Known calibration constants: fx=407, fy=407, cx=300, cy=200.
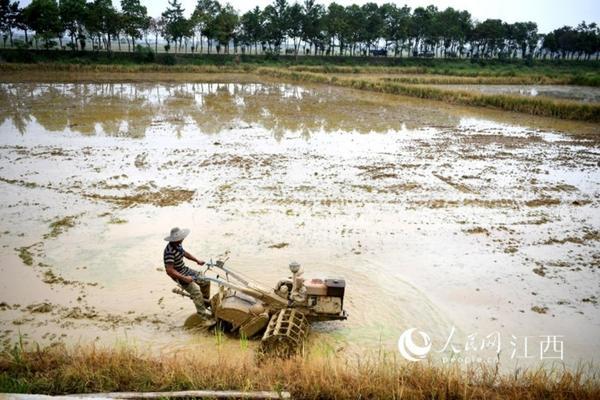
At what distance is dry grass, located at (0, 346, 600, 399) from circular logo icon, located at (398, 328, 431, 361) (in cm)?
98

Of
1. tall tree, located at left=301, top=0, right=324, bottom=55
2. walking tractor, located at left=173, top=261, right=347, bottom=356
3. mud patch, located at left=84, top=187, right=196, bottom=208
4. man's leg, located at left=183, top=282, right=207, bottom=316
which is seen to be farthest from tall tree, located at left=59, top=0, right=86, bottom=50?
walking tractor, located at left=173, top=261, right=347, bottom=356

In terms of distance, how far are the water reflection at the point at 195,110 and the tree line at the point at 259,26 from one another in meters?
29.4

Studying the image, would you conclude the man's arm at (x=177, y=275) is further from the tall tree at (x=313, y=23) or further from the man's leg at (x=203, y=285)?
the tall tree at (x=313, y=23)

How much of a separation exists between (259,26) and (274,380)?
77016mm

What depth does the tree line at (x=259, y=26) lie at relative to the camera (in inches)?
2267

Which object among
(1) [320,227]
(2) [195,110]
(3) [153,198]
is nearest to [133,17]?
(2) [195,110]

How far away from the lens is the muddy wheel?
4.91 metres

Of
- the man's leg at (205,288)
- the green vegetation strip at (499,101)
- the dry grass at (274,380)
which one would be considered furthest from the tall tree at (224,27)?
the dry grass at (274,380)

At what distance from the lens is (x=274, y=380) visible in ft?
13.9

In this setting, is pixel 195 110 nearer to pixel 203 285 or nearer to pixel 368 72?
pixel 203 285

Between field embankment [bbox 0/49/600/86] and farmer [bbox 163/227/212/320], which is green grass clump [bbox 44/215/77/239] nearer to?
farmer [bbox 163/227/212/320]

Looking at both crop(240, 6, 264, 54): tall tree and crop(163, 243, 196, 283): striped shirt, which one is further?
crop(240, 6, 264, 54): tall tree

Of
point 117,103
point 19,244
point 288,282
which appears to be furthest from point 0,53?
point 288,282

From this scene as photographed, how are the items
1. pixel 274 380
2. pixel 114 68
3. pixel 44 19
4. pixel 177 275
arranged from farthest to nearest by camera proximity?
pixel 44 19
pixel 114 68
pixel 177 275
pixel 274 380
